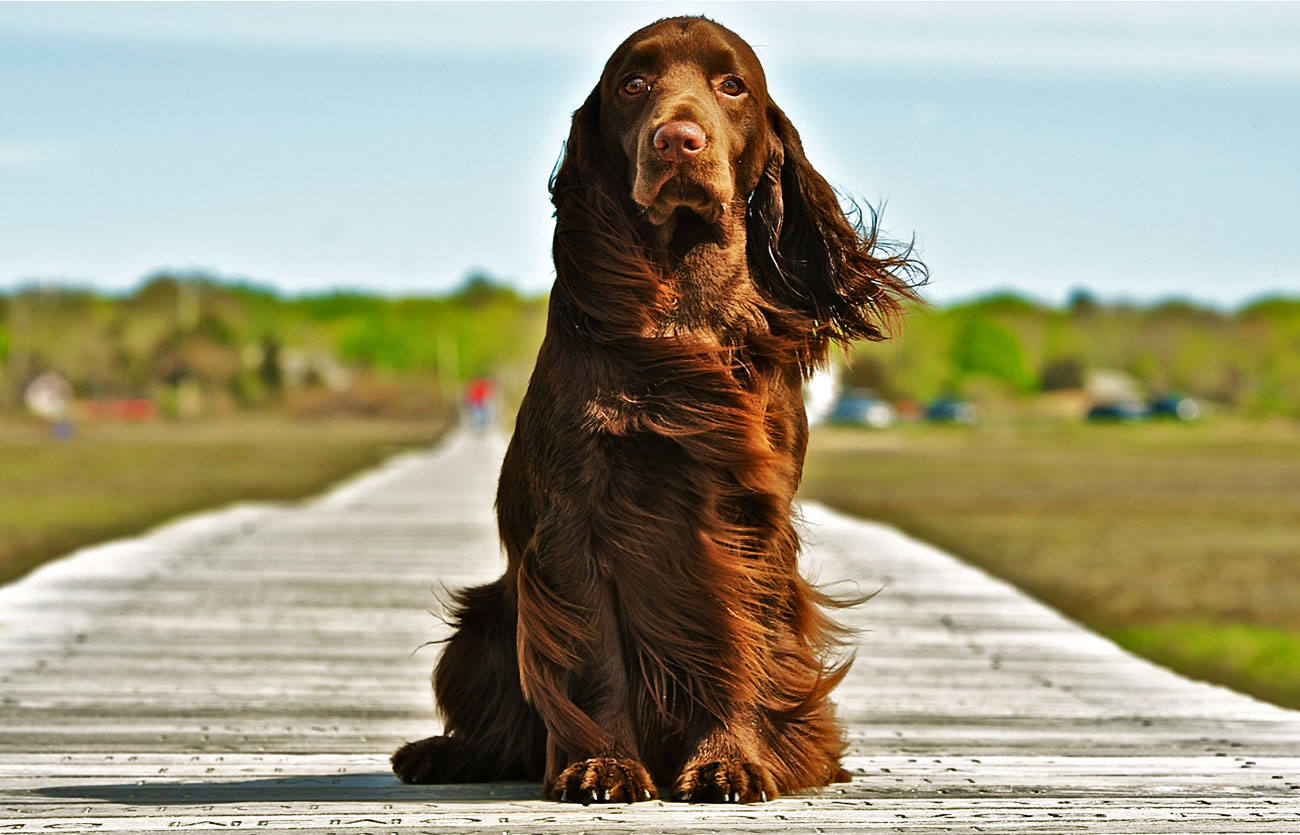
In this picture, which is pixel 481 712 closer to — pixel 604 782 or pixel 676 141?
pixel 604 782

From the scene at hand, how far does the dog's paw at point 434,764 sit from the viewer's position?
340 centimetres

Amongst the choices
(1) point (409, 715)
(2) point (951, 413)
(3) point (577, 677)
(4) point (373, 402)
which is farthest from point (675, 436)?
(4) point (373, 402)

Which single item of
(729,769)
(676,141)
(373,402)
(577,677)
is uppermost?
(373,402)

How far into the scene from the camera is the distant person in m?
45.0

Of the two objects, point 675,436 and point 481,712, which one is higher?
point 675,436

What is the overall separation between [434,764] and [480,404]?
145ft

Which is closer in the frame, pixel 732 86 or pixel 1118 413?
pixel 732 86

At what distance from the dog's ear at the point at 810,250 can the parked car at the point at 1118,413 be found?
241 feet

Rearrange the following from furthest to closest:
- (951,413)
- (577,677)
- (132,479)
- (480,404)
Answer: (951,413) → (480,404) → (132,479) → (577,677)

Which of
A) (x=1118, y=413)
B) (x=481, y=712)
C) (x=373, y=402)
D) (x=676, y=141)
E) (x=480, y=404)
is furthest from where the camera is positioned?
(x=373, y=402)

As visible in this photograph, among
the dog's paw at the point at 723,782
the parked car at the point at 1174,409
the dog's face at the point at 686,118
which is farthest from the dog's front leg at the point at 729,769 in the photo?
the parked car at the point at 1174,409

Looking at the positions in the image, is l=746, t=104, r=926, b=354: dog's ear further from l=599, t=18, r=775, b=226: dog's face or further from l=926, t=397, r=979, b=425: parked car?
l=926, t=397, r=979, b=425: parked car

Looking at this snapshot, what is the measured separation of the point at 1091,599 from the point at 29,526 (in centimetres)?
1042

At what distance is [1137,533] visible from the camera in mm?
16281
